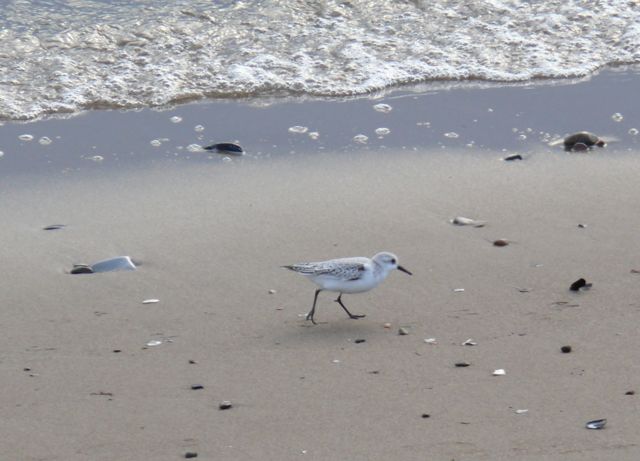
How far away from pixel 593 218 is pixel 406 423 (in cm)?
239

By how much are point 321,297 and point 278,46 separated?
3538 millimetres

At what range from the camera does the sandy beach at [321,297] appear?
4023 millimetres

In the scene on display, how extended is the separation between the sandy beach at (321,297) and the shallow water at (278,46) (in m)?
0.41

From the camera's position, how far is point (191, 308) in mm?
5164

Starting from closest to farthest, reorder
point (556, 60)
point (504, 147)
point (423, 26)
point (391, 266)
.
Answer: point (391, 266) < point (504, 147) < point (556, 60) < point (423, 26)

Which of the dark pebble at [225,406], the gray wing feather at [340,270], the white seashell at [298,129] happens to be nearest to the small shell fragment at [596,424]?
the dark pebble at [225,406]

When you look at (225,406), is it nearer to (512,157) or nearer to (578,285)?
(578,285)

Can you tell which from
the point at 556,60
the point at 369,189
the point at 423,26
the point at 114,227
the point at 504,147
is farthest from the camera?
the point at 423,26

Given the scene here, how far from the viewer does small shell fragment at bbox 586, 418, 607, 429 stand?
3947mm

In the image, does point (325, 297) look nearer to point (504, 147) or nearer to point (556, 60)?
point (504, 147)

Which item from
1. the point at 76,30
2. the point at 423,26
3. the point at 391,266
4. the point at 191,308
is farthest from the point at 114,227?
the point at 423,26

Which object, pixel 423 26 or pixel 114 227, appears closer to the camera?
pixel 114 227

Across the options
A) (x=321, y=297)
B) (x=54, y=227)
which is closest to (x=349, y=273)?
(x=321, y=297)

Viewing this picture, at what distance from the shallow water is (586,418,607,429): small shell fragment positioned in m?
4.17
